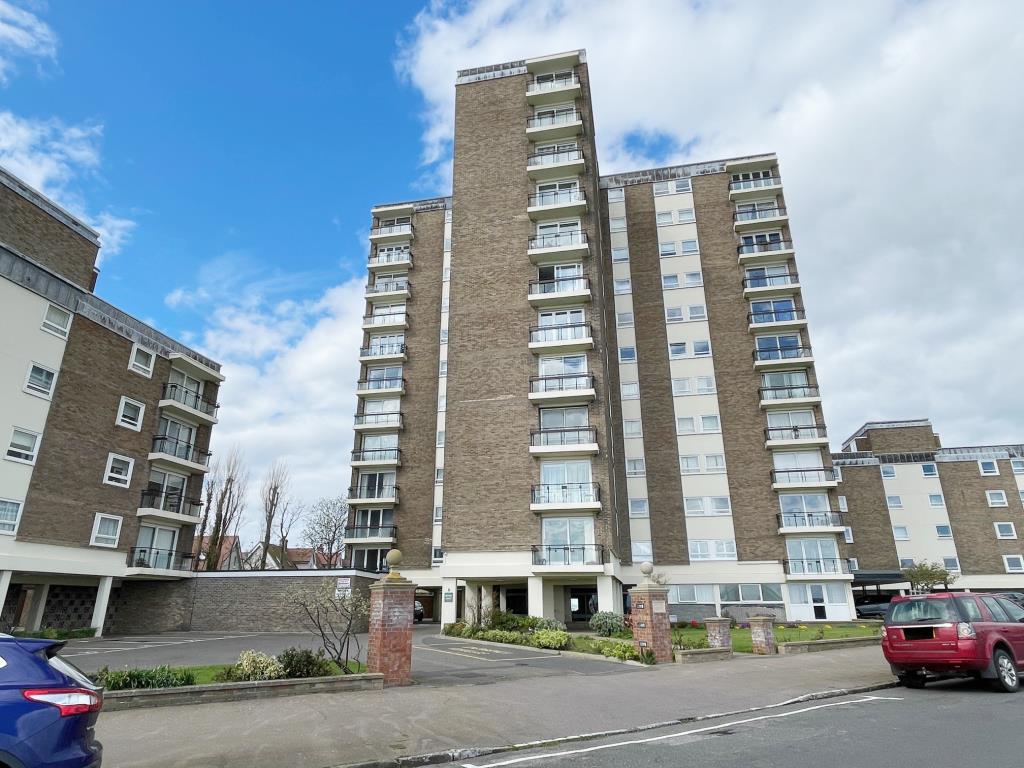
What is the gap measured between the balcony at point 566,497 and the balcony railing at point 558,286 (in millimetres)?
Answer: 10697

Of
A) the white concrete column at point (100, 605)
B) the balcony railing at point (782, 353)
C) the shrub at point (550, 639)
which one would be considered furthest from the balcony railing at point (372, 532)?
the balcony railing at point (782, 353)

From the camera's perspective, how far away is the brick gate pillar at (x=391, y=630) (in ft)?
39.1

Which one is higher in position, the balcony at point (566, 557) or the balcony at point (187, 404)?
the balcony at point (187, 404)

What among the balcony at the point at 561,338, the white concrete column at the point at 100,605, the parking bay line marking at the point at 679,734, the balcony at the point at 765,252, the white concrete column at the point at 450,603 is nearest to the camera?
the parking bay line marking at the point at 679,734

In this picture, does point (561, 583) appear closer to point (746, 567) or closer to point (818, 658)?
point (746, 567)

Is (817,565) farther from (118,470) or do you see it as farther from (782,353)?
(118,470)

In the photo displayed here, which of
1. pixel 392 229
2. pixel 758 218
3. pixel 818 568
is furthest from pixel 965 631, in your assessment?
pixel 392 229

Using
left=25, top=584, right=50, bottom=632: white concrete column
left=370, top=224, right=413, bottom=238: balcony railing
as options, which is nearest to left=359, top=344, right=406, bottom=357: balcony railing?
left=370, top=224, right=413, bottom=238: balcony railing

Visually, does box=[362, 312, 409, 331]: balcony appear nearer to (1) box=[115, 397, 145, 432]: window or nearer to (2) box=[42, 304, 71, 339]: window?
(1) box=[115, 397, 145, 432]: window

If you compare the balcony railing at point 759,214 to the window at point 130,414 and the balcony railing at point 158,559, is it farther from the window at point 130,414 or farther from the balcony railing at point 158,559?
the balcony railing at point 158,559

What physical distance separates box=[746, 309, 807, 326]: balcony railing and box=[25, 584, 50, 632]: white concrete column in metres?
40.4

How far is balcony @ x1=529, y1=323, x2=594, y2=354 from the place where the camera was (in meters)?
32.3

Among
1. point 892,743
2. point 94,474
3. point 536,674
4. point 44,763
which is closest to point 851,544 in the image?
point 536,674

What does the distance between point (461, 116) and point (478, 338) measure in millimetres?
16106
